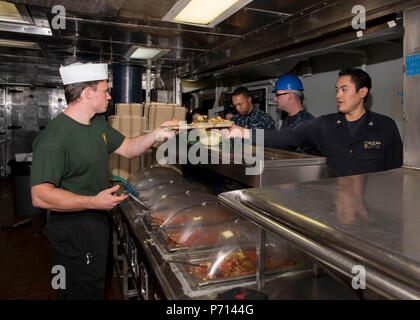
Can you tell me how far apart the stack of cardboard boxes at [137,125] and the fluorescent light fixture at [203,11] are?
145 cm

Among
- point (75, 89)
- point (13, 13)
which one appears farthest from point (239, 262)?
point (13, 13)

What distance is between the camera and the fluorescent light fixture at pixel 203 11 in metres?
2.32

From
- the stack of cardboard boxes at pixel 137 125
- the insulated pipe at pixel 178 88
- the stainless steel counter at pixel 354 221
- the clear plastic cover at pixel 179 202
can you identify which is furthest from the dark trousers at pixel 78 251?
the insulated pipe at pixel 178 88

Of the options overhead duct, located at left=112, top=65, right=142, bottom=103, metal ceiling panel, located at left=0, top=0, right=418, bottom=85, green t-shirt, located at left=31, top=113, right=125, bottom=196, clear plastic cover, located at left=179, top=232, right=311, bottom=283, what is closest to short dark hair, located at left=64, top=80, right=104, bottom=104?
green t-shirt, located at left=31, top=113, right=125, bottom=196

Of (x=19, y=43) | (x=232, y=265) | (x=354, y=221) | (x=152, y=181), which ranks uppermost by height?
(x=19, y=43)

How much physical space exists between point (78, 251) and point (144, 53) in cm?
307

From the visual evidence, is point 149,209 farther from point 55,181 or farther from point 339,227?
point 339,227

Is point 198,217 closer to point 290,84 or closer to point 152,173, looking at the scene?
point 152,173

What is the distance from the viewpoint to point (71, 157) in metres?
2.23

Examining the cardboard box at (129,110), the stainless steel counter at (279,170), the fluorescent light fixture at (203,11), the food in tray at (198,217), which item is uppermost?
the fluorescent light fixture at (203,11)

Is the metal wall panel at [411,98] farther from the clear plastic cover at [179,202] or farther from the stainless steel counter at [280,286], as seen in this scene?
the clear plastic cover at [179,202]

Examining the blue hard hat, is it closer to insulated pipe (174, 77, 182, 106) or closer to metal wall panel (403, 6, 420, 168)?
metal wall panel (403, 6, 420, 168)
